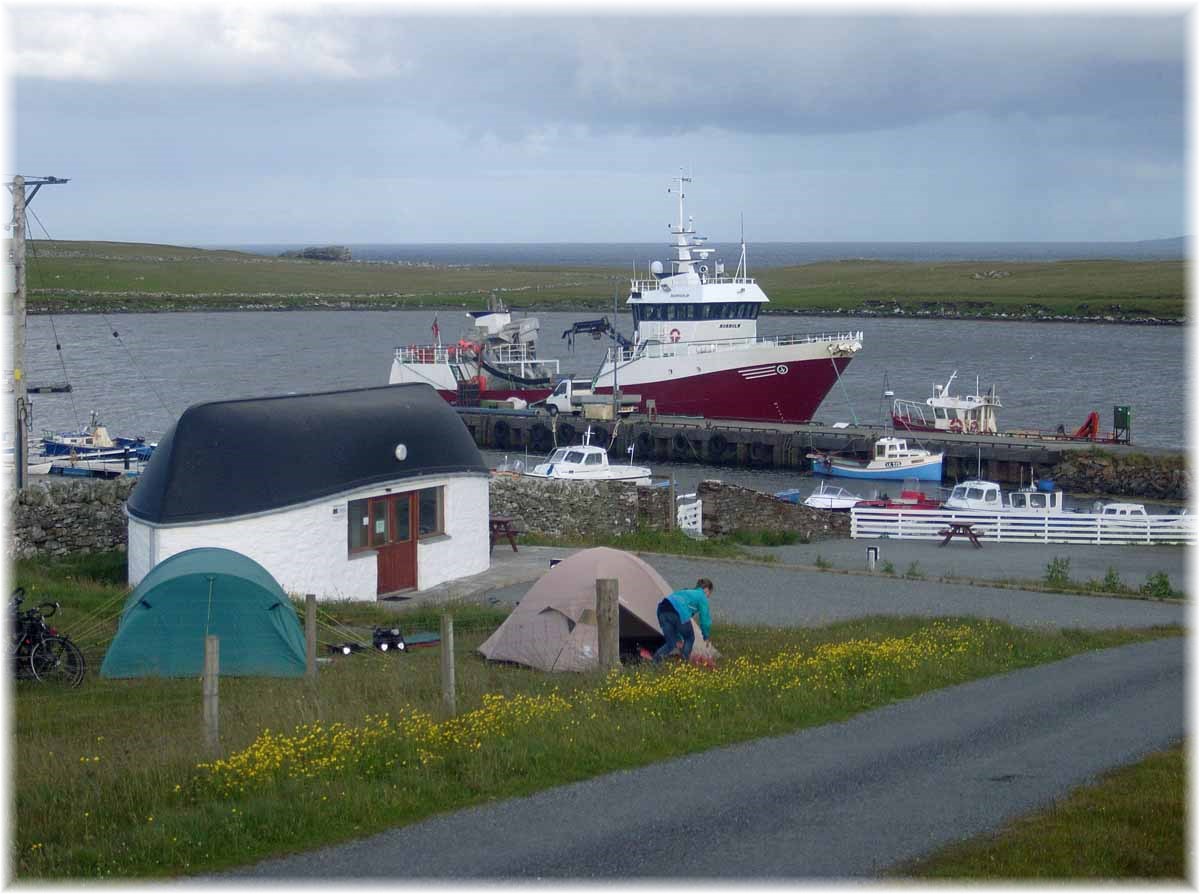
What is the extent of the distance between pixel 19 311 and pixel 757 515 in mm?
14829

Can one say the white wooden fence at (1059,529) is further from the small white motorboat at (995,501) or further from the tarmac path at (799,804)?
the tarmac path at (799,804)

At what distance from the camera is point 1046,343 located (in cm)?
9469

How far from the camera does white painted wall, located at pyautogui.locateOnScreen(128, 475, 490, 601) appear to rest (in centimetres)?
1684

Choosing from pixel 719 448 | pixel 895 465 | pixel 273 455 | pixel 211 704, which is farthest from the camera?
pixel 719 448

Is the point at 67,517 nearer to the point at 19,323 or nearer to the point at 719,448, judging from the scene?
the point at 19,323

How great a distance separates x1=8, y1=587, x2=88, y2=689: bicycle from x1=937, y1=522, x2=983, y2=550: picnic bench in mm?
18669

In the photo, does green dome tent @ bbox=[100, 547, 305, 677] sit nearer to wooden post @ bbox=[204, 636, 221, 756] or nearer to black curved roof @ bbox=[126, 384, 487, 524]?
black curved roof @ bbox=[126, 384, 487, 524]

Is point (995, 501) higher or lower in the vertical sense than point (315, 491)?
lower

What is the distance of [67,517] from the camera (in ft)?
63.4

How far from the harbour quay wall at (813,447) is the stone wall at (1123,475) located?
3 cm

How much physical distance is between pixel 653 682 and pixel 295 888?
14.2ft

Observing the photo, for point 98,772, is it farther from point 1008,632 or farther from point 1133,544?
point 1133,544

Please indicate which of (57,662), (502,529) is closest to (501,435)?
(502,529)

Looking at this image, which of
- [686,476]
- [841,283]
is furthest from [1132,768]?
[841,283]
